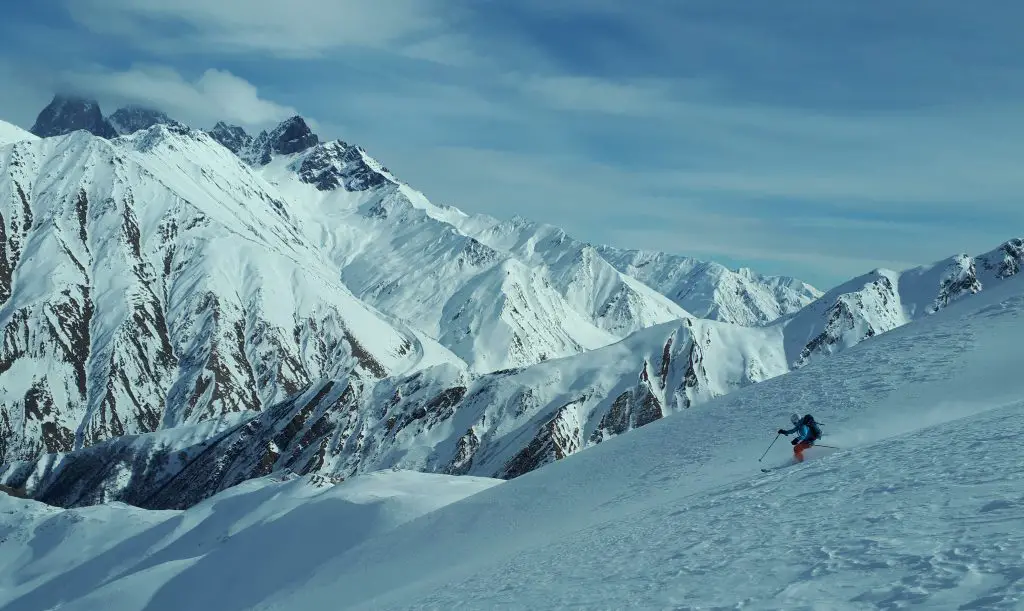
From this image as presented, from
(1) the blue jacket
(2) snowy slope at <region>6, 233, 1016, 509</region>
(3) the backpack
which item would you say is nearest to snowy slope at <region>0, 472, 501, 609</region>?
(1) the blue jacket

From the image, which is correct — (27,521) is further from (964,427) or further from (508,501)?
(964,427)

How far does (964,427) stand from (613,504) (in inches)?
410

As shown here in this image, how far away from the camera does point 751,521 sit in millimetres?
18250

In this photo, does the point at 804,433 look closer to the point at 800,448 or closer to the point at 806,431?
the point at 806,431

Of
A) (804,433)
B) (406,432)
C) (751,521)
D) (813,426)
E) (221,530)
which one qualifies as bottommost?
(221,530)

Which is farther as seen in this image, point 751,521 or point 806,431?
point 806,431

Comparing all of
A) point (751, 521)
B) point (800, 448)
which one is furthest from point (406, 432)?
point (751, 521)

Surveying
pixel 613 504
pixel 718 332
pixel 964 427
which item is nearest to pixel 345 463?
pixel 718 332

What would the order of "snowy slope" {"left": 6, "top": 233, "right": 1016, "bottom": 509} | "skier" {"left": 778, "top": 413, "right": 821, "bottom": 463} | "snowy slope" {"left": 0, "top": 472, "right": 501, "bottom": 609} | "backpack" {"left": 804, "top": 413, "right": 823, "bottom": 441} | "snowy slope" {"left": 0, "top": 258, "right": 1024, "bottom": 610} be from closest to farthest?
"snowy slope" {"left": 0, "top": 258, "right": 1024, "bottom": 610} → "backpack" {"left": 804, "top": 413, "right": 823, "bottom": 441} → "skier" {"left": 778, "top": 413, "right": 821, "bottom": 463} → "snowy slope" {"left": 0, "top": 472, "right": 501, "bottom": 609} → "snowy slope" {"left": 6, "top": 233, "right": 1016, "bottom": 509}

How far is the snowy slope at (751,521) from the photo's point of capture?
43.7 ft

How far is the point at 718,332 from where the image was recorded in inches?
7160

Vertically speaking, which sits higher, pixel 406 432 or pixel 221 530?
pixel 406 432

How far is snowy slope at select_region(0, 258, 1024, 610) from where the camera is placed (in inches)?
524

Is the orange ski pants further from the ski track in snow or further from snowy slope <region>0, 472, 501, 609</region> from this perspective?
snowy slope <region>0, 472, 501, 609</region>
